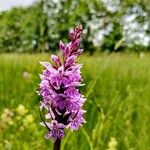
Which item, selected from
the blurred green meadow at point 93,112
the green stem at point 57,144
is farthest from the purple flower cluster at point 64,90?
the blurred green meadow at point 93,112

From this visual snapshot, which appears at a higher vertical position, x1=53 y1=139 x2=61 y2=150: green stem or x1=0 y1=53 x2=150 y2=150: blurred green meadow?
x1=53 y1=139 x2=61 y2=150: green stem

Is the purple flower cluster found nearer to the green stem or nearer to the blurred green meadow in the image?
the green stem

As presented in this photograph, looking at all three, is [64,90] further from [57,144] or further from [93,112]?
[93,112]

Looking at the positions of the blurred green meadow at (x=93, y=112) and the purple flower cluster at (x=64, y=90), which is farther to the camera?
the blurred green meadow at (x=93, y=112)

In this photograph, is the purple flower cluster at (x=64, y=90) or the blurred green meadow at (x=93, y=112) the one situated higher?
the purple flower cluster at (x=64, y=90)

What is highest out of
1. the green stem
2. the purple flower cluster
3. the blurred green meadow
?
the purple flower cluster

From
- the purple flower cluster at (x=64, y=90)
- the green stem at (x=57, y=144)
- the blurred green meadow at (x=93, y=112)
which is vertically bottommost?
the blurred green meadow at (x=93, y=112)

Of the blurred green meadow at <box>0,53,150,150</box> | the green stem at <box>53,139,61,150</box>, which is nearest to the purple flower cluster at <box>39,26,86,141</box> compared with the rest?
the green stem at <box>53,139,61,150</box>

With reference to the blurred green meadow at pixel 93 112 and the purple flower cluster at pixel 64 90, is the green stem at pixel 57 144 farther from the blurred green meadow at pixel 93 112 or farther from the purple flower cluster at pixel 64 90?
the blurred green meadow at pixel 93 112
